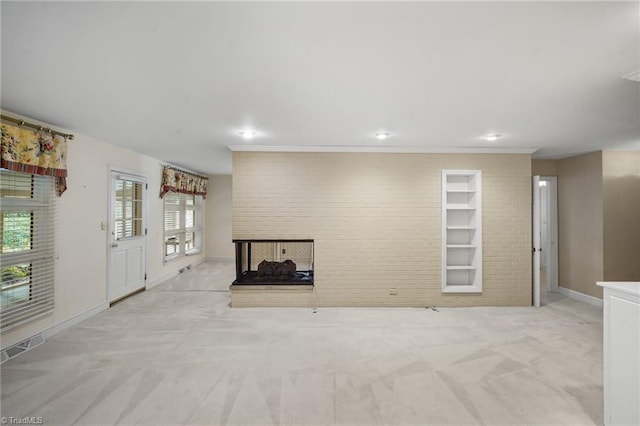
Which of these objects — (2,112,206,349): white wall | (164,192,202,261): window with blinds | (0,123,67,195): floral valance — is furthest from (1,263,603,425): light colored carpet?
(164,192,202,261): window with blinds

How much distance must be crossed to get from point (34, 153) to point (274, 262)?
120 inches

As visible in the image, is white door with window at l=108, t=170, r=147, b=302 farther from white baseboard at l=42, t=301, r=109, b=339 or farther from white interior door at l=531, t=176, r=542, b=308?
white interior door at l=531, t=176, r=542, b=308

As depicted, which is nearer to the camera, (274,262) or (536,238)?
(536,238)

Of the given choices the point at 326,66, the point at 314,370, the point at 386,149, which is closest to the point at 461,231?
the point at 386,149

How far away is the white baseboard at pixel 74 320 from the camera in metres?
3.22

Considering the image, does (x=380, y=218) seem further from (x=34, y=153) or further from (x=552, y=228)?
(x=34, y=153)

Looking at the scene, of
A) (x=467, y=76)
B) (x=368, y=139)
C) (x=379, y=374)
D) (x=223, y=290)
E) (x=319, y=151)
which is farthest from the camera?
(x=223, y=290)

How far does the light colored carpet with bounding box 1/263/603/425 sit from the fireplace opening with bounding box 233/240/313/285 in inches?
21.4

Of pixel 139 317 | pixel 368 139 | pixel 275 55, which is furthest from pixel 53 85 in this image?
pixel 368 139

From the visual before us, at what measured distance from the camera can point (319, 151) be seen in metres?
4.31

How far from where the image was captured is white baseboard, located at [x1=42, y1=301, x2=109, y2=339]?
10.6 ft

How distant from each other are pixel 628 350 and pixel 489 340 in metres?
1.58

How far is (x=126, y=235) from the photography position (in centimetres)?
471

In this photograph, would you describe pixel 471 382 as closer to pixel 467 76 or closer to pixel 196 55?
pixel 467 76
